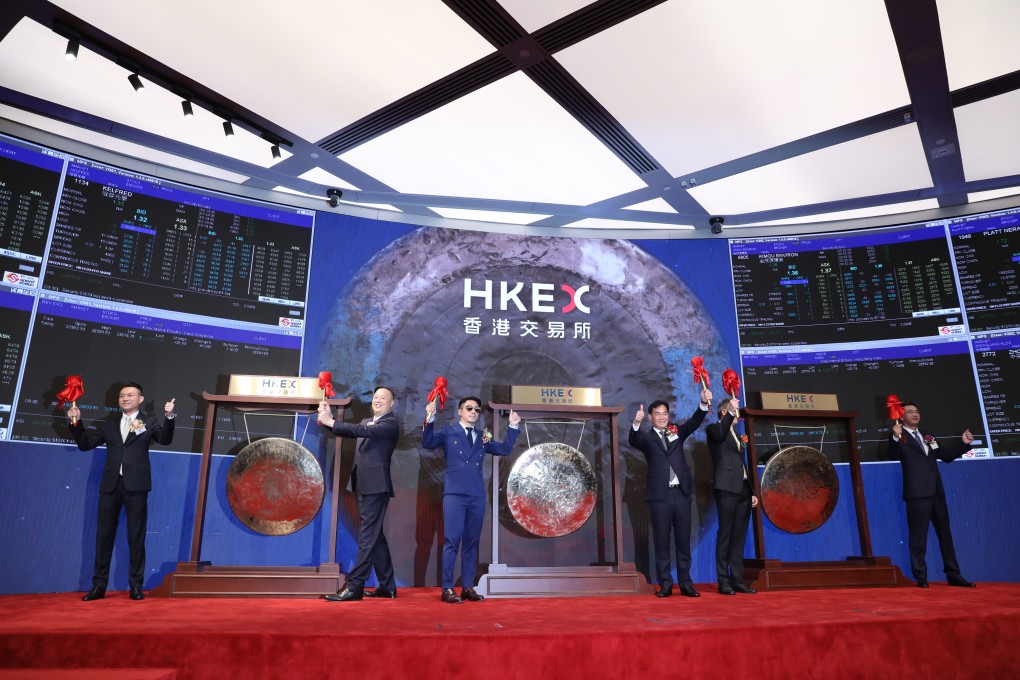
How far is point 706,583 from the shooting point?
6.13m

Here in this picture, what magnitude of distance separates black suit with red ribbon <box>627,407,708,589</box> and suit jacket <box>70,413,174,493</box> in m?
3.54

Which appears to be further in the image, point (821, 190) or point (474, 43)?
point (821, 190)

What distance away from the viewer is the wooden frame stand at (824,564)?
542 centimetres

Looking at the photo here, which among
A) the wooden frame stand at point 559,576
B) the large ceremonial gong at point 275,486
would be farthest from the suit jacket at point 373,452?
the wooden frame stand at point 559,576

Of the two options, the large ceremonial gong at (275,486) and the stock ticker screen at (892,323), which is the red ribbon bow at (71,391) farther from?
the stock ticker screen at (892,323)

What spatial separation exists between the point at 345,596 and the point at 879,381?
5052 millimetres

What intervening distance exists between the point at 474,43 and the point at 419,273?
2521 millimetres

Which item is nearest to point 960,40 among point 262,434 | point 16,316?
point 262,434

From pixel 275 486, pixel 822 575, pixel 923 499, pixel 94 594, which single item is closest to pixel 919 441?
pixel 923 499

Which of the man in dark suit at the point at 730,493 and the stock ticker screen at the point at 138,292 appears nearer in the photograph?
the stock ticker screen at the point at 138,292

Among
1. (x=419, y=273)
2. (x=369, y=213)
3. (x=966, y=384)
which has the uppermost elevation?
(x=369, y=213)

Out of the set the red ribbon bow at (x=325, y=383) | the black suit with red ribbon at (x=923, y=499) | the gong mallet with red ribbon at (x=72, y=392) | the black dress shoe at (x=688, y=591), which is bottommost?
the black dress shoe at (x=688, y=591)

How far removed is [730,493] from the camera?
5500mm

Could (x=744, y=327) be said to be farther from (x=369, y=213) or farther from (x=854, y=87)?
(x=369, y=213)
